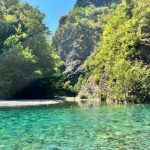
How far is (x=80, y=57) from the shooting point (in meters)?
85.9

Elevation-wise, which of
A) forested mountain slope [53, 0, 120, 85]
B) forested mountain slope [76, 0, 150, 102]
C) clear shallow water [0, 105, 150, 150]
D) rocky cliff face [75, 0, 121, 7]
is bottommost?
clear shallow water [0, 105, 150, 150]

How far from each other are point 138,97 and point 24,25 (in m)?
32.5

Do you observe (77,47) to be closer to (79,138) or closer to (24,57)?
(24,57)

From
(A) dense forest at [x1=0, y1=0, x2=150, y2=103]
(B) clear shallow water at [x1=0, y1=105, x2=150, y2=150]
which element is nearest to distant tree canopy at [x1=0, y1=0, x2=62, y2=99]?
(A) dense forest at [x1=0, y1=0, x2=150, y2=103]

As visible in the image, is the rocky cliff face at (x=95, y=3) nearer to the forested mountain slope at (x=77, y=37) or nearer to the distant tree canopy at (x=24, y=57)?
the forested mountain slope at (x=77, y=37)

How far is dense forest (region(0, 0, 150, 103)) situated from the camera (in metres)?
45.1

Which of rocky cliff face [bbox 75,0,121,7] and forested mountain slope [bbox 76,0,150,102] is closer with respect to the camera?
forested mountain slope [bbox 76,0,150,102]

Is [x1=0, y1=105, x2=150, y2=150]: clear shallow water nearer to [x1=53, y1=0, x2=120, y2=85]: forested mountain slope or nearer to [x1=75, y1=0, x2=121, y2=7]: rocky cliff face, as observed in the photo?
[x1=53, y1=0, x2=120, y2=85]: forested mountain slope

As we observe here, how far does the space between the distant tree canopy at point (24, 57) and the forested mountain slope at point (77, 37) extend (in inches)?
561

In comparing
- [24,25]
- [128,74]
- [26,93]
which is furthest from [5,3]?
[128,74]

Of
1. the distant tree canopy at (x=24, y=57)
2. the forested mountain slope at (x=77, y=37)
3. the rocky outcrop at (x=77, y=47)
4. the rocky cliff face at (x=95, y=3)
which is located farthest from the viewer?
the rocky cliff face at (x=95, y=3)

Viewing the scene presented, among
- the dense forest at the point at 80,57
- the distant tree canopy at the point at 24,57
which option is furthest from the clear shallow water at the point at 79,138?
the distant tree canopy at the point at 24,57

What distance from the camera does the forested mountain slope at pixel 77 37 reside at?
3369 inches

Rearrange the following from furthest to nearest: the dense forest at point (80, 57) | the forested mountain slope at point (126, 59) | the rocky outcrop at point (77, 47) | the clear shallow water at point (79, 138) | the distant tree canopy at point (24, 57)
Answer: the rocky outcrop at point (77, 47)
the distant tree canopy at point (24, 57)
the dense forest at point (80, 57)
the forested mountain slope at point (126, 59)
the clear shallow water at point (79, 138)
